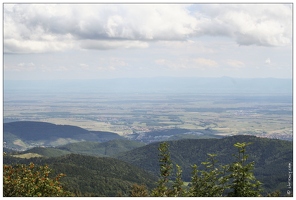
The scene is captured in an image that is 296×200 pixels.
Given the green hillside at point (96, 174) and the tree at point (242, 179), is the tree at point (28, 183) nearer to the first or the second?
the tree at point (242, 179)

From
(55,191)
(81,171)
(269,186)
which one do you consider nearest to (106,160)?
(81,171)

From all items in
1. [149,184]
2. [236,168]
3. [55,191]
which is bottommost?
[149,184]

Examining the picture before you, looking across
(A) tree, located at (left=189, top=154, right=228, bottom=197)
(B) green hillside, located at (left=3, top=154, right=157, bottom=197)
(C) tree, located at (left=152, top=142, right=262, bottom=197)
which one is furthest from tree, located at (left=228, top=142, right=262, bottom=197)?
(B) green hillside, located at (left=3, top=154, right=157, bottom=197)

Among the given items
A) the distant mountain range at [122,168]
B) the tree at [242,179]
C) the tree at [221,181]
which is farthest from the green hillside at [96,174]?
the tree at [242,179]

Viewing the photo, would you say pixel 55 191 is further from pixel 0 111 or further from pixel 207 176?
pixel 207 176

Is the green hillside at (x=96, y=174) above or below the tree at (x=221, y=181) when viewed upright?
below

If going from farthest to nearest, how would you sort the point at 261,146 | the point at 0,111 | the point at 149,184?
1. the point at 261,146
2. the point at 149,184
3. the point at 0,111
